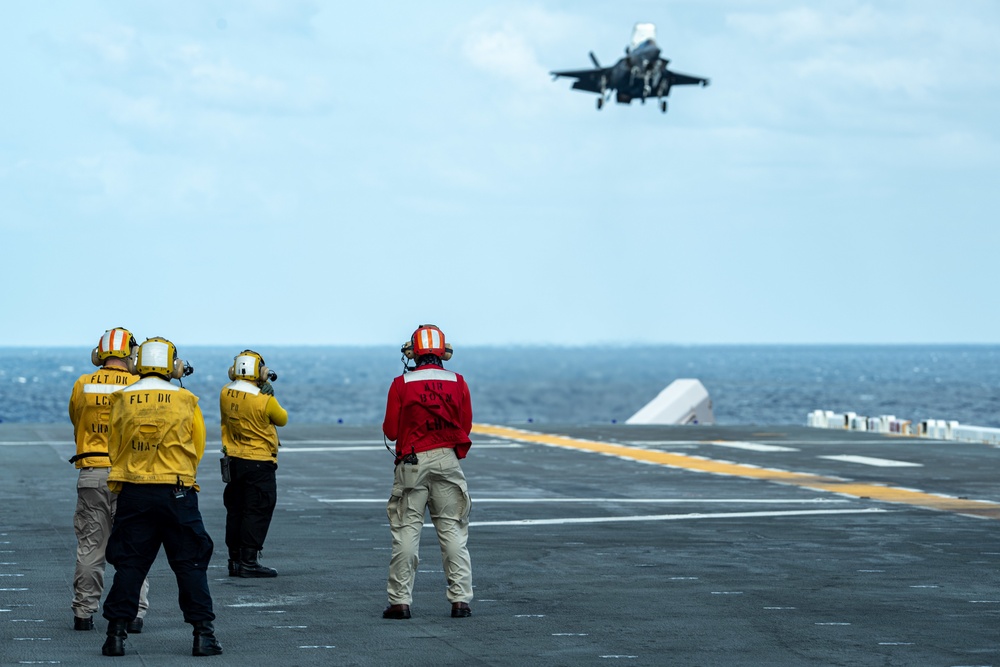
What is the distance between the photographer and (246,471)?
570 inches

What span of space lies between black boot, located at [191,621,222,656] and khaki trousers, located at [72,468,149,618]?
118 centimetres

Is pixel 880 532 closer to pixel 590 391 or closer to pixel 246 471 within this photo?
pixel 246 471

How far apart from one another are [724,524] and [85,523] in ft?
33.0

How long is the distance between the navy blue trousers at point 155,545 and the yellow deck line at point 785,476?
527 inches

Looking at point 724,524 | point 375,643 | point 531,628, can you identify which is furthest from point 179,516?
point 724,524

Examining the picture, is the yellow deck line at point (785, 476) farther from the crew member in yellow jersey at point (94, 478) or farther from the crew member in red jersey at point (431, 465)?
the crew member in yellow jersey at point (94, 478)

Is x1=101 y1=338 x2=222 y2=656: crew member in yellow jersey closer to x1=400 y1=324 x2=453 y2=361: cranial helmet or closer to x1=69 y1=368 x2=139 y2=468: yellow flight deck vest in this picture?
x1=69 y1=368 x2=139 y2=468: yellow flight deck vest

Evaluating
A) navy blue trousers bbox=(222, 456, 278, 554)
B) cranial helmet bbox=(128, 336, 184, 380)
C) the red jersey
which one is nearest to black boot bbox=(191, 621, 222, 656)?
cranial helmet bbox=(128, 336, 184, 380)

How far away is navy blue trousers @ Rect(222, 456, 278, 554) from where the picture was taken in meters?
14.3

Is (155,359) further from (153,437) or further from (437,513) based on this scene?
(437,513)

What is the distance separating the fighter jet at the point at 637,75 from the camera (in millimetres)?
54938

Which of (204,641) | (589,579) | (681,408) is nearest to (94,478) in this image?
(204,641)

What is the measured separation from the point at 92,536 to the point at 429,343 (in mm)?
3134

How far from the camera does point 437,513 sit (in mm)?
12047
